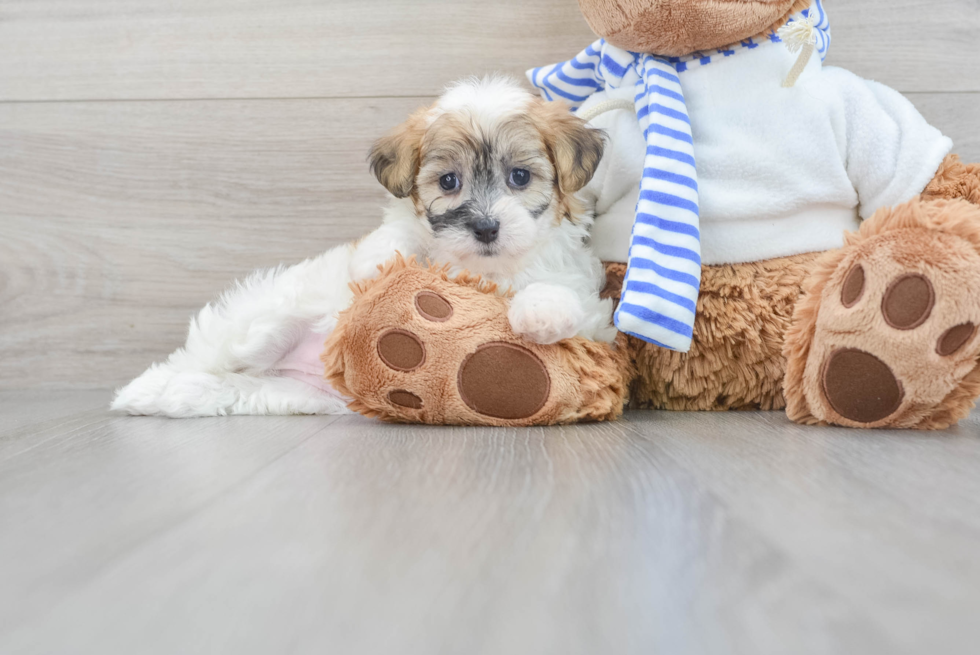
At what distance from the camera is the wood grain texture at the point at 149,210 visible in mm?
1735

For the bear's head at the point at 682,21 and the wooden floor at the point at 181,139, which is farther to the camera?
the wooden floor at the point at 181,139

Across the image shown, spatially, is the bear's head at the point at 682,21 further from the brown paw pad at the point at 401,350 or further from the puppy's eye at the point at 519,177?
the brown paw pad at the point at 401,350

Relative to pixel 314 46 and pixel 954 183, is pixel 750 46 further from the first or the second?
pixel 314 46

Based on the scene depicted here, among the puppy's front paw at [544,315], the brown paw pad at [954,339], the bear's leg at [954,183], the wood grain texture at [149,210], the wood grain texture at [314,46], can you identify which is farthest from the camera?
the wood grain texture at [149,210]

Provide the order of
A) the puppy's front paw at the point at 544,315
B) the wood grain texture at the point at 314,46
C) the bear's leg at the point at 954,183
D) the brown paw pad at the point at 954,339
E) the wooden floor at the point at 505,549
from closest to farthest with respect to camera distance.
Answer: the wooden floor at the point at 505,549 → the brown paw pad at the point at 954,339 → the puppy's front paw at the point at 544,315 → the bear's leg at the point at 954,183 → the wood grain texture at the point at 314,46

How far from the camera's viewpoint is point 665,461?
81 cm

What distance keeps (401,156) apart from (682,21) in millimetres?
490

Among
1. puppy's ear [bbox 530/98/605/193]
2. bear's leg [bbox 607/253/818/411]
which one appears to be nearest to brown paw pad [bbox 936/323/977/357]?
bear's leg [bbox 607/253/818/411]

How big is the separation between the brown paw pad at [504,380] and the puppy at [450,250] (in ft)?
0.13

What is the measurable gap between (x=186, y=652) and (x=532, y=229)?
33.3 inches

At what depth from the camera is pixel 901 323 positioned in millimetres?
922

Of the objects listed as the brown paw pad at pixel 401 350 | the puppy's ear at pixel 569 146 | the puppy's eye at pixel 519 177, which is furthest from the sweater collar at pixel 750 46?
the brown paw pad at pixel 401 350


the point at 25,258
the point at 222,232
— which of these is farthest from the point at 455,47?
the point at 25,258

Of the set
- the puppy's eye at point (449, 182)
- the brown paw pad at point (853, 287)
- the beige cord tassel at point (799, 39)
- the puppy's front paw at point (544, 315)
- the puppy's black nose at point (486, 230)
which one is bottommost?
the puppy's front paw at point (544, 315)
